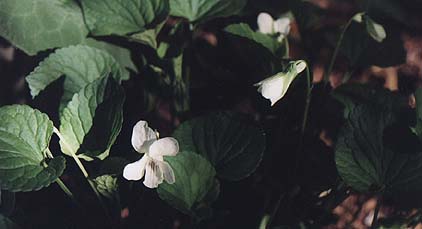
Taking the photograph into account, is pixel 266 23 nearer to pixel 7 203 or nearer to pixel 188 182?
pixel 188 182

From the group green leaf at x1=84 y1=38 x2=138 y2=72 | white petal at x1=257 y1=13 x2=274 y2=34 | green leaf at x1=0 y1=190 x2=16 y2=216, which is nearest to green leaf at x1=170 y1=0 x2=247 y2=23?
white petal at x1=257 y1=13 x2=274 y2=34

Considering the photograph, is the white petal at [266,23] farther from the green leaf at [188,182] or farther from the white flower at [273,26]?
the green leaf at [188,182]

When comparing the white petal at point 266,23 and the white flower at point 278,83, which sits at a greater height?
the white flower at point 278,83

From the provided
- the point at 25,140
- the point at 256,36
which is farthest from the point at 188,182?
the point at 256,36

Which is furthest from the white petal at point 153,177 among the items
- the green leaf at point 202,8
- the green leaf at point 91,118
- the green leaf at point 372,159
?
the green leaf at point 202,8

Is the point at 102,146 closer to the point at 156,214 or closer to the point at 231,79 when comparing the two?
the point at 156,214

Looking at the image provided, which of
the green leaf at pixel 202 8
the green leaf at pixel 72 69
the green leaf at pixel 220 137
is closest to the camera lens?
the green leaf at pixel 220 137

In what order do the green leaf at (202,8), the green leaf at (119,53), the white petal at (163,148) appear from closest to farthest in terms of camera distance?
the white petal at (163,148) < the green leaf at (202,8) < the green leaf at (119,53)

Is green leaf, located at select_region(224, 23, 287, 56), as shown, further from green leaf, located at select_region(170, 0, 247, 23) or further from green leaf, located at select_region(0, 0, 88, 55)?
green leaf, located at select_region(0, 0, 88, 55)
